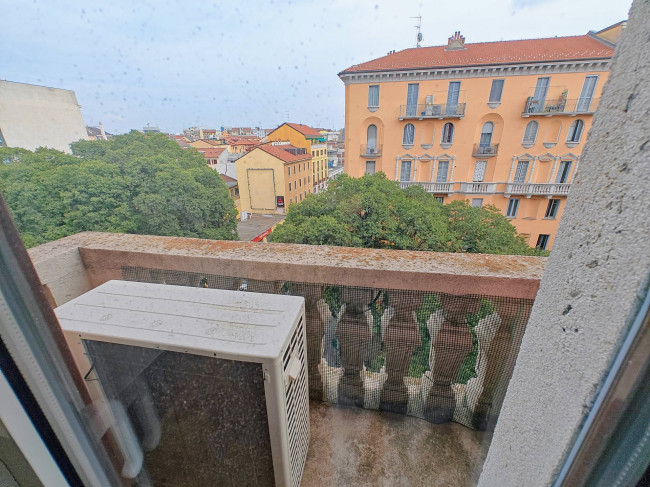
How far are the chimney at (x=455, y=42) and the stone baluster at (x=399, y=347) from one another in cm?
1860

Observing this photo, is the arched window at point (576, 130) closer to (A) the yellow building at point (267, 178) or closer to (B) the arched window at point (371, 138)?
(B) the arched window at point (371, 138)

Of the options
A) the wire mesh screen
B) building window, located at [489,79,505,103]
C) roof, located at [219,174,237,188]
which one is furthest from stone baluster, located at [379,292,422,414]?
roof, located at [219,174,237,188]

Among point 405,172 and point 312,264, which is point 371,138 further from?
point 312,264

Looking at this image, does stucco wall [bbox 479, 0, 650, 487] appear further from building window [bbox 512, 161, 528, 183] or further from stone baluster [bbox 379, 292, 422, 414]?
building window [bbox 512, 161, 528, 183]

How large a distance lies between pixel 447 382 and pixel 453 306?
456 millimetres

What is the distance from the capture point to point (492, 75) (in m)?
14.2

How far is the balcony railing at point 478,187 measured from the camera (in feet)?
53.3

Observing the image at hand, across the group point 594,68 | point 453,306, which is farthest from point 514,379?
point 594,68

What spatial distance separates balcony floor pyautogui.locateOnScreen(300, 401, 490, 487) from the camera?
1.30m

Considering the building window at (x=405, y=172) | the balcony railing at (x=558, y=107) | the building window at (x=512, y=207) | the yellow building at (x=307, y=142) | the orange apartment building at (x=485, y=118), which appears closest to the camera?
the orange apartment building at (x=485, y=118)

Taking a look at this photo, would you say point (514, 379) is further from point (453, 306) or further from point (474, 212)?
point (474, 212)

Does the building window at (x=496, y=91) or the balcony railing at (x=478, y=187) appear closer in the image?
the building window at (x=496, y=91)

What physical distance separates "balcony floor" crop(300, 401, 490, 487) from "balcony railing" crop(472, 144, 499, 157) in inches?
679

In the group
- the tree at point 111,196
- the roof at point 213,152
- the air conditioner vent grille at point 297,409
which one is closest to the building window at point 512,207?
the tree at point 111,196
